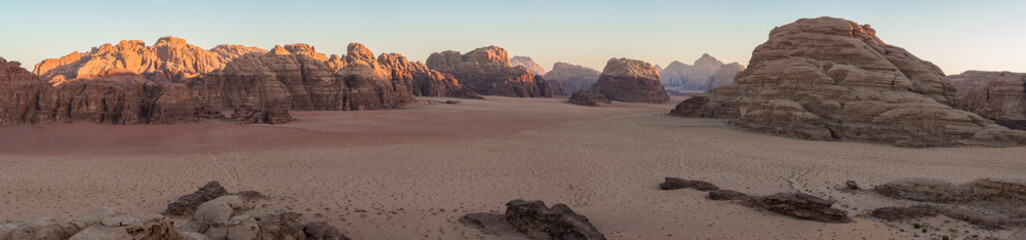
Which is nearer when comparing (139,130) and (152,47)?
(139,130)

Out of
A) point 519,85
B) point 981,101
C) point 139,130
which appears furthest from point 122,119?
point 519,85

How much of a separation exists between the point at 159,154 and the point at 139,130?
970 cm

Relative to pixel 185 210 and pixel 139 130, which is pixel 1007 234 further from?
pixel 139 130

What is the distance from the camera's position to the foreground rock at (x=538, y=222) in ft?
38.4

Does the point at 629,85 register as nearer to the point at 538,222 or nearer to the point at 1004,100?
the point at 1004,100

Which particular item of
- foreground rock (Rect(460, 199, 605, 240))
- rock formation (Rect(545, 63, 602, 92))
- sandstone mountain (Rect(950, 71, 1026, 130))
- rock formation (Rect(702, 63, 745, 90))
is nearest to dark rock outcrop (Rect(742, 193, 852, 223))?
foreground rock (Rect(460, 199, 605, 240))

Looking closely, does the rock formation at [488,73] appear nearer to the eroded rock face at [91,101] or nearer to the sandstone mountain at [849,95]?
the sandstone mountain at [849,95]

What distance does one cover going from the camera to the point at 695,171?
21.2 meters

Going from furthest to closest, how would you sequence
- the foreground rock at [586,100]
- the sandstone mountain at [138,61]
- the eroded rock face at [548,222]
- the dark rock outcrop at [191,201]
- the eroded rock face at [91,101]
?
1. the foreground rock at [586,100]
2. the sandstone mountain at [138,61]
3. the eroded rock face at [91,101]
4. the dark rock outcrop at [191,201]
5. the eroded rock face at [548,222]

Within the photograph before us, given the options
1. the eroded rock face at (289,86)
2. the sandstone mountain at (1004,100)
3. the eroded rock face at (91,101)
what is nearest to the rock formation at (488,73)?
the eroded rock face at (289,86)

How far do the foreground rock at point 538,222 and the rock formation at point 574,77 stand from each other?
470ft

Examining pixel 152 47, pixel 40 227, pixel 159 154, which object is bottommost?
pixel 159 154

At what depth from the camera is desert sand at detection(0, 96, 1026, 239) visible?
13.5 m

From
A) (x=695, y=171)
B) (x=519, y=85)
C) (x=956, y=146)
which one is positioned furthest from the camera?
(x=519, y=85)
